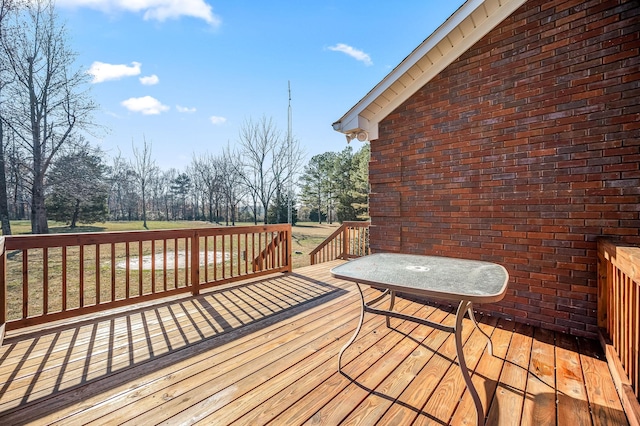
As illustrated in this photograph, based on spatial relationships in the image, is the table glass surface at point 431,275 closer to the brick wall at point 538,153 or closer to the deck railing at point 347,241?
the brick wall at point 538,153

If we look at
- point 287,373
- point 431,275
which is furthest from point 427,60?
point 287,373

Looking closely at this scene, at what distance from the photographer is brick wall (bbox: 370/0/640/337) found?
97.9 inches

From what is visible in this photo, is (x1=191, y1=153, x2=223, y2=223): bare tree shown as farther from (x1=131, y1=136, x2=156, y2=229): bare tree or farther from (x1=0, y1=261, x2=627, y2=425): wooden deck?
(x1=0, y1=261, x2=627, y2=425): wooden deck

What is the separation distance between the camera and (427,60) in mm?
3461

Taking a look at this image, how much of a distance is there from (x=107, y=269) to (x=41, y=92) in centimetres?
757

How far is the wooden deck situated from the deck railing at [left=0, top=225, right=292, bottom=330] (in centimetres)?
31

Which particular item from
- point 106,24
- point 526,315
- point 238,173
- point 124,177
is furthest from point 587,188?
point 124,177

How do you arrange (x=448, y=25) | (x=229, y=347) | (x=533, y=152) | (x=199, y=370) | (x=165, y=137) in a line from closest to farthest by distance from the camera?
1. (x=199, y=370)
2. (x=229, y=347)
3. (x=533, y=152)
4. (x=448, y=25)
5. (x=165, y=137)

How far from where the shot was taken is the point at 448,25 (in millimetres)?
3096

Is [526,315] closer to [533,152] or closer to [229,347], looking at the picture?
[533,152]

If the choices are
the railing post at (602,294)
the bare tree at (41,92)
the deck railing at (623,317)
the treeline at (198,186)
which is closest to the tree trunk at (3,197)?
the treeline at (198,186)

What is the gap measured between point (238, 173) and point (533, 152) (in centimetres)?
1378

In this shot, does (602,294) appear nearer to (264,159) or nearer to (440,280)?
(440,280)

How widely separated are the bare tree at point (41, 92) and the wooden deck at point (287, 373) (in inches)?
449
